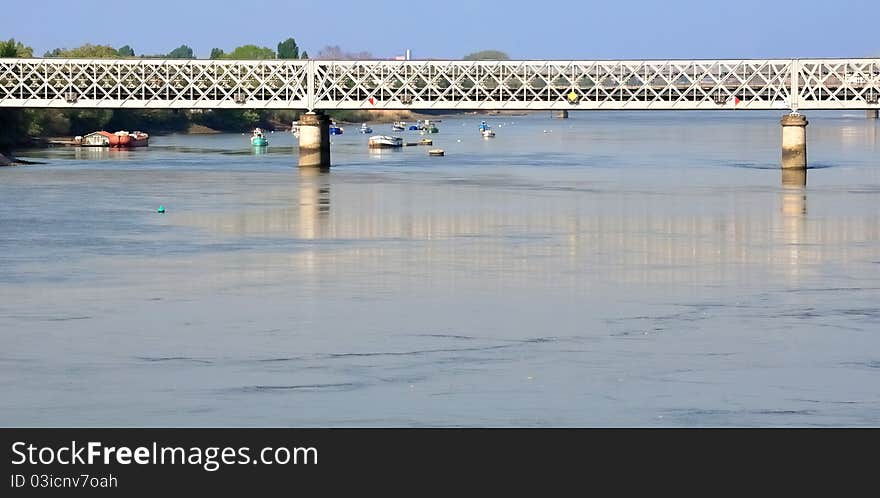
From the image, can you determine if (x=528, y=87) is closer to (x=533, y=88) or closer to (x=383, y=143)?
(x=533, y=88)

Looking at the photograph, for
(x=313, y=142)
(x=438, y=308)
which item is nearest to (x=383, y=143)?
(x=313, y=142)

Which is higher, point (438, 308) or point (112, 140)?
point (112, 140)

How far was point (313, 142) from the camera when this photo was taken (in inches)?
4446

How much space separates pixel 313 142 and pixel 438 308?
72.6 m

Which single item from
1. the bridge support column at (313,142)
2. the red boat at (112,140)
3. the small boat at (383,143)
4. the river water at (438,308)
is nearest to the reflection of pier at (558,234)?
the river water at (438,308)

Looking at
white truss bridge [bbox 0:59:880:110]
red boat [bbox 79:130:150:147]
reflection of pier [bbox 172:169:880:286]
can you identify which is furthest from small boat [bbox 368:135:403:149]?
reflection of pier [bbox 172:169:880:286]

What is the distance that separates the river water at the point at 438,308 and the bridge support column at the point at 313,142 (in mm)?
23554

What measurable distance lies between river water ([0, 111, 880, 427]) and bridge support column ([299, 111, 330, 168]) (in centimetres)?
2355

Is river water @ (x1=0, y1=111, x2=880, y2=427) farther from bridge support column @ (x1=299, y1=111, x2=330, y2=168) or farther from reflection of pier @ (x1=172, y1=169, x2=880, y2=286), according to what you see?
bridge support column @ (x1=299, y1=111, x2=330, y2=168)

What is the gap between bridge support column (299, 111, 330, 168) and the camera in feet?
366

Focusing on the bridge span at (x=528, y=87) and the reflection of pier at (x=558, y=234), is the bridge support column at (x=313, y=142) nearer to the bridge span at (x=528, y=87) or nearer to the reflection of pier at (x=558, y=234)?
the bridge span at (x=528, y=87)

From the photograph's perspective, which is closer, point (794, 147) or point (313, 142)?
point (794, 147)
